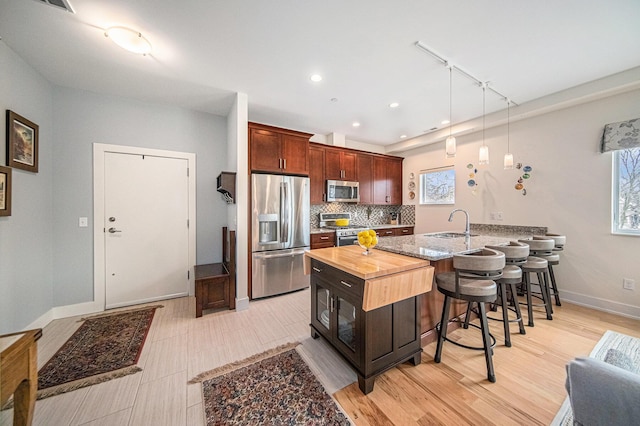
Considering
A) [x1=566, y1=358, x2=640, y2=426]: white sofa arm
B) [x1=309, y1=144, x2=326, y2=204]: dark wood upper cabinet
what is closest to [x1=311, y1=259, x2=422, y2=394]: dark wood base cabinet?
[x1=566, y1=358, x2=640, y2=426]: white sofa arm

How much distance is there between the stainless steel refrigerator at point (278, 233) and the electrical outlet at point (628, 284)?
4020 millimetres

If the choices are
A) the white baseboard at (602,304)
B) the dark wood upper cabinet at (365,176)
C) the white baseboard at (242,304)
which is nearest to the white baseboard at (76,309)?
the white baseboard at (242,304)

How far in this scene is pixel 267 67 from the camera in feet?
7.82

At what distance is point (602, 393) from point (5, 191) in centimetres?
397

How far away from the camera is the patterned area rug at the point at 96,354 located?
170 cm

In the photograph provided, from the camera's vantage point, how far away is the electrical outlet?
8.66ft

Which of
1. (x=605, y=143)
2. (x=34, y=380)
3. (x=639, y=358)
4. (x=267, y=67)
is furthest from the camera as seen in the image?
(x=605, y=143)

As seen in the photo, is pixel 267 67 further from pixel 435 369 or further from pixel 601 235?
pixel 601 235

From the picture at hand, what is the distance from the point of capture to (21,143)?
219cm

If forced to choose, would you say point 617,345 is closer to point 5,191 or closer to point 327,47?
point 327,47

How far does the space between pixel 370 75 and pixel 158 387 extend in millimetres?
3506

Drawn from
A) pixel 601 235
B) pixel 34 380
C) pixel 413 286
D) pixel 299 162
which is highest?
pixel 299 162

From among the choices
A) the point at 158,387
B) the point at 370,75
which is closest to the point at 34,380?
the point at 158,387

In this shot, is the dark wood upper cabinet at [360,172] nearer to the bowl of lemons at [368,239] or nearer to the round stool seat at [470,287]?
the bowl of lemons at [368,239]
